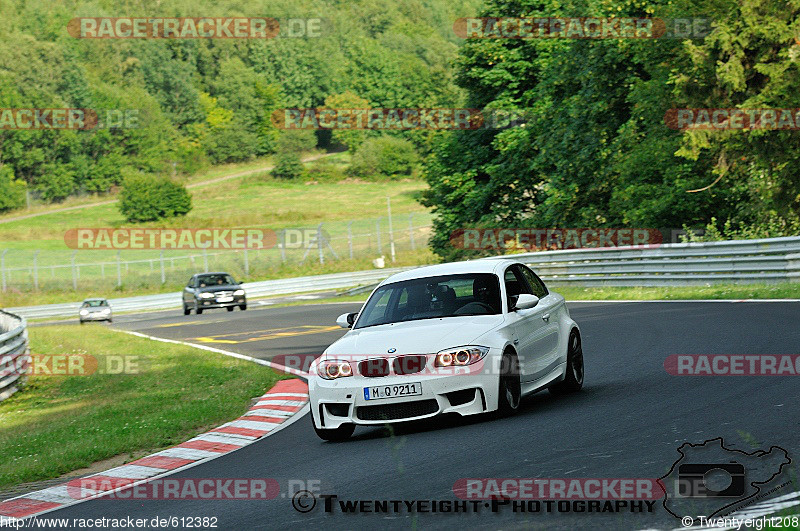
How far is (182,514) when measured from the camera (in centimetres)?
710

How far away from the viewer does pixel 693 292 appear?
2362 centimetres

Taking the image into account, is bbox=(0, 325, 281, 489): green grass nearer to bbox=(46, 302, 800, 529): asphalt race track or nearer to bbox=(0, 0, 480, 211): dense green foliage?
bbox=(46, 302, 800, 529): asphalt race track

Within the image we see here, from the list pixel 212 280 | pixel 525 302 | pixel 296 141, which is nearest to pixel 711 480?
pixel 525 302

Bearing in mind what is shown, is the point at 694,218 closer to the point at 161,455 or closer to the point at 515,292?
the point at 515,292

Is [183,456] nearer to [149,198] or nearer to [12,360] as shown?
[12,360]

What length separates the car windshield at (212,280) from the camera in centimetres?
4191

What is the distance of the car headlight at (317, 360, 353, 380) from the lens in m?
9.57

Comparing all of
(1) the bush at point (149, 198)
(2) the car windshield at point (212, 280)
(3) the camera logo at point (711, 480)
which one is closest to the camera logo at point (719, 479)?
(3) the camera logo at point (711, 480)

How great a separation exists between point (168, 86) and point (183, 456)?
5879 inches

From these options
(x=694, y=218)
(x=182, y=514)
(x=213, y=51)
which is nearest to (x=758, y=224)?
(x=694, y=218)

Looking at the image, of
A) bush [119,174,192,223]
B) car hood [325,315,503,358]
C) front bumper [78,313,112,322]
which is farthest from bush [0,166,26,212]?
car hood [325,315,503,358]

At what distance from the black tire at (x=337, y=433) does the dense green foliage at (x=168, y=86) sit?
108 meters

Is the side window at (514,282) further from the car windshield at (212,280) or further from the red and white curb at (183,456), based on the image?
the car windshield at (212,280)

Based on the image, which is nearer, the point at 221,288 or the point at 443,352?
the point at 443,352
